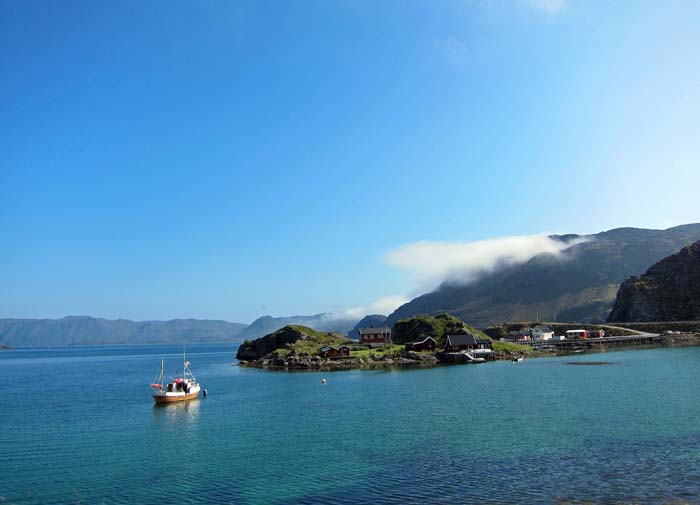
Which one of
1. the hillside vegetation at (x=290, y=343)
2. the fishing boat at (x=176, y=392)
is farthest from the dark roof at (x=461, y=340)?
the fishing boat at (x=176, y=392)

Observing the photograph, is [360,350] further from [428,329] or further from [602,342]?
[602,342]

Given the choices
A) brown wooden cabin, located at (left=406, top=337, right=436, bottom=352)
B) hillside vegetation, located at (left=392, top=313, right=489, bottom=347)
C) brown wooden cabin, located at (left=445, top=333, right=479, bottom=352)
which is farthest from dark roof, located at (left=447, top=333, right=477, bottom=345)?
hillside vegetation, located at (left=392, top=313, right=489, bottom=347)

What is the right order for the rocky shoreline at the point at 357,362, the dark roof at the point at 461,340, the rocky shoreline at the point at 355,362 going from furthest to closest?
the dark roof at the point at 461,340 → the rocky shoreline at the point at 355,362 → the rocky shoreline at the point at 357,362

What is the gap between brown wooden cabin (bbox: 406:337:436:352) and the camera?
14600 cm

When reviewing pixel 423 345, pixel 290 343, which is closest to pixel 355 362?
pixel 423 345

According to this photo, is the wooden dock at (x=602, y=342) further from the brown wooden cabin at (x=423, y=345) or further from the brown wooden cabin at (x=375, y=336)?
the brown wooden cabin at (x=423, y=345)

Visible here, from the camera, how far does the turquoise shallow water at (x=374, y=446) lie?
29.4m

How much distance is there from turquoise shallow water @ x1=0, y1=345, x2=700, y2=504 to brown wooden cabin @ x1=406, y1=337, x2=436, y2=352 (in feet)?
221

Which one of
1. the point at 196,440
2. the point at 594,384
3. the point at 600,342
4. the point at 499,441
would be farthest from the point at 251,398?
the point at 600,342

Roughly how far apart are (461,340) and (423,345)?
1153cm

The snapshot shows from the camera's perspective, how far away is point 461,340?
470 feet

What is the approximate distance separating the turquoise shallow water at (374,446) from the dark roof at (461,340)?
63463mm

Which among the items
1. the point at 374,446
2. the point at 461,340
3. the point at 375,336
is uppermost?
the point at 375,336

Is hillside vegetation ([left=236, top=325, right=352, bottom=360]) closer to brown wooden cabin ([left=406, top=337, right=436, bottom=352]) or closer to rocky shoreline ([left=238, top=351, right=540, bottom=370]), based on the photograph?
rocky shoreline ([left=238, top=351, right=540, bottom=370])
